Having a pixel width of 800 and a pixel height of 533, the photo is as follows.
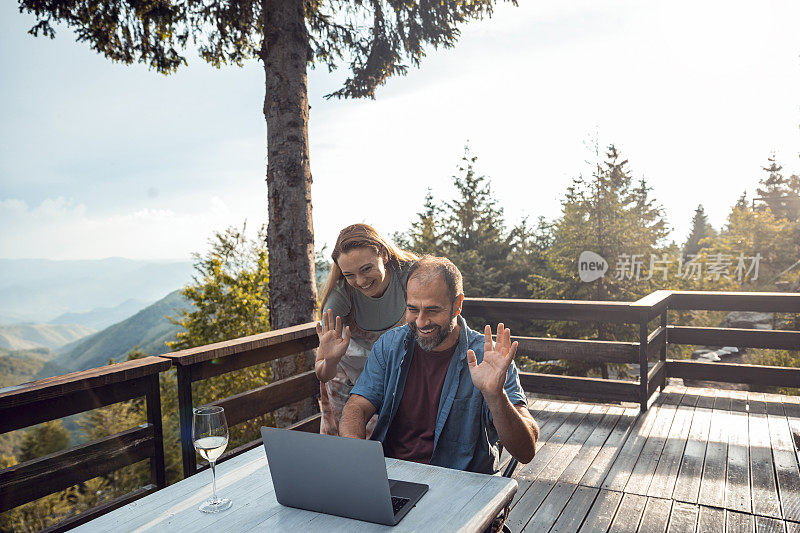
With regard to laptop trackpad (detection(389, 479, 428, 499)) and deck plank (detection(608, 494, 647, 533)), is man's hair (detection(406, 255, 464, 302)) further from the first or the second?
deck plank (detection(608, 494, 647, 533))

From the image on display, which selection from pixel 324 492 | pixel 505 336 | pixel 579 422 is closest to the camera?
pixel 324 492

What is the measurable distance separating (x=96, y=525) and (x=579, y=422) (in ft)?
11.3

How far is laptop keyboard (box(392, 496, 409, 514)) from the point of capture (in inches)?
46.2

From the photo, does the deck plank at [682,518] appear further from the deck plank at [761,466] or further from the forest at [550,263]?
the forest at [550,263]

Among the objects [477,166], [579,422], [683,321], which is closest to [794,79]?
[683,321]

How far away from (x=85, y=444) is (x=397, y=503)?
50.6 inches

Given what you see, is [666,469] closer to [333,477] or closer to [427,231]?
[333,477]

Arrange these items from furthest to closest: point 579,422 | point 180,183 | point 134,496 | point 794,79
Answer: point 180,183, point 794,79, point 579,422, point 134,496

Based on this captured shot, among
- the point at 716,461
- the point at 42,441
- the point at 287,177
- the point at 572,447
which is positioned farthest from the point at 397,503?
the point at 42,441

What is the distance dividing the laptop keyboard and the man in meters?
0.46

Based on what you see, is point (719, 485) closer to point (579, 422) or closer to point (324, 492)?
point (579, 422)

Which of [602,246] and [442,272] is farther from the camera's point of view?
[602,246]

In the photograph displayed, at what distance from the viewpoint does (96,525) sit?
120 centimetres

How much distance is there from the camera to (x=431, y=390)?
1.78 m
